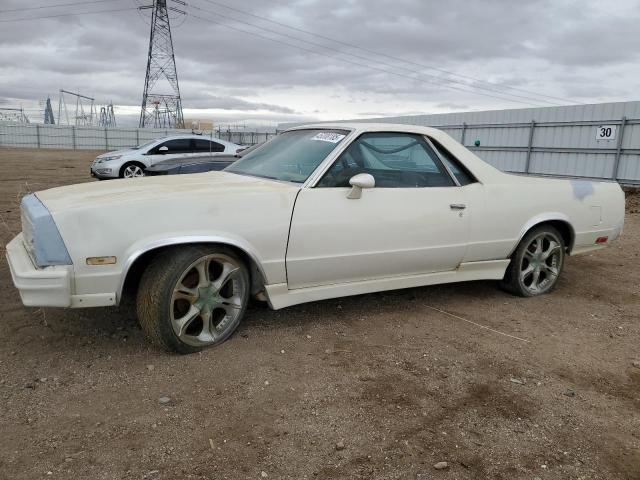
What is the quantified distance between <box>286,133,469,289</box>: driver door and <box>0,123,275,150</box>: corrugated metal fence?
115 feet

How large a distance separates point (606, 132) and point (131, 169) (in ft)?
42.6

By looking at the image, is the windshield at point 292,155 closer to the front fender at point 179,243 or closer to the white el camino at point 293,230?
the white el camino at point 293,230

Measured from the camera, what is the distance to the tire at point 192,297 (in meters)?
2.95

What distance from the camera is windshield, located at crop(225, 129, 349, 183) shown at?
3.58m

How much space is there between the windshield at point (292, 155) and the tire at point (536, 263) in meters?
1.93

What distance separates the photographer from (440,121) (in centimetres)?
2038

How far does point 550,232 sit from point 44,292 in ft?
13.0

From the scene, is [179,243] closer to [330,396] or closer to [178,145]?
[330,396]

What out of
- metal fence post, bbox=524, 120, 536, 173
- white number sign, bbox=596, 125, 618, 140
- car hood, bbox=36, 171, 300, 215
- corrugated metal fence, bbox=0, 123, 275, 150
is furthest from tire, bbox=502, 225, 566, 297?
corrugated metal fence, bbox=0, 123, 275, 150

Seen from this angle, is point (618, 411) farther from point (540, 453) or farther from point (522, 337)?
point (522, 337)

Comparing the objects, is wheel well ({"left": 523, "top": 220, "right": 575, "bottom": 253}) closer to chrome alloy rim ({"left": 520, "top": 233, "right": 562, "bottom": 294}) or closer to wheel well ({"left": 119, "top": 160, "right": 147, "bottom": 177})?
chrome alloy rim ({"left": 520, "top": 233, "right": 562, "bottom": 294})

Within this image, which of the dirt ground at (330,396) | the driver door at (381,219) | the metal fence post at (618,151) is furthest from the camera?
the metal fence post at (618,151)

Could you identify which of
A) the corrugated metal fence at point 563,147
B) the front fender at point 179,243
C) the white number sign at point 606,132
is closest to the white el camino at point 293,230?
the front fender at point 179,243

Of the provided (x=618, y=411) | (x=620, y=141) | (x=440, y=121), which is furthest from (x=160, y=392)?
(x=440, y=121)
